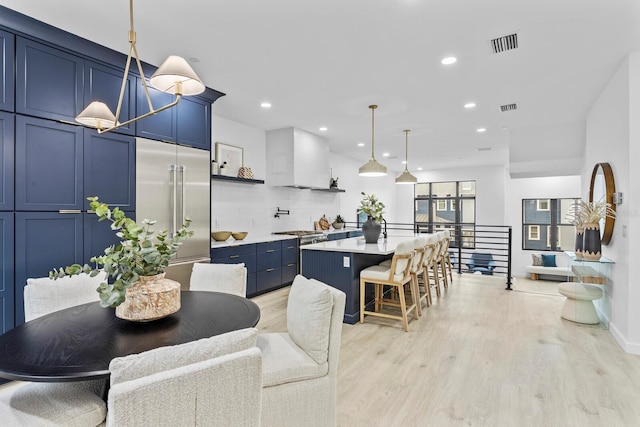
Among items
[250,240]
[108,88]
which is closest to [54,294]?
[108,88]

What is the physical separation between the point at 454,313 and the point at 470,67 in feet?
9.36

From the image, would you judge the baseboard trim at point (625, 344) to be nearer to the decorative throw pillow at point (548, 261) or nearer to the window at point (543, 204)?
the decorative throw pillow at point (548, 261)

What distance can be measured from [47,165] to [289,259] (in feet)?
11.9

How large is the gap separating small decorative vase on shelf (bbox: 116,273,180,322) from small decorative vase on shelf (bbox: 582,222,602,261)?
4180mm

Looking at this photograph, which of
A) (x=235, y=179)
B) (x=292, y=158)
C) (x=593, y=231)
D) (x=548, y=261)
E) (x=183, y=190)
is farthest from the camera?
(x=548, y=261)

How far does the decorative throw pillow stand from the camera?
383 inches

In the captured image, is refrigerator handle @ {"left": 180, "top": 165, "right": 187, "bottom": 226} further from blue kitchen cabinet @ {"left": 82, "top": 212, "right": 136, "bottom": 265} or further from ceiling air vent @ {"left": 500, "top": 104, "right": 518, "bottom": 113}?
ceiling air vent @ {"left": 500, "top": 104, "right": 518, "bottom": 113}

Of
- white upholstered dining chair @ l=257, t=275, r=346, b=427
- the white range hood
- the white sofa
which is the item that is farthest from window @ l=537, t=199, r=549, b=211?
white upholstered dining chair @ l=257, t=275, r=346, b=427

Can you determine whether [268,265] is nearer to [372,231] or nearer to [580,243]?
[372,231]

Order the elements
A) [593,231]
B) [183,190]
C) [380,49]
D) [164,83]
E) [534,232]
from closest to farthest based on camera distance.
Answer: [164,83] → [380,49] → [593,231] → [183,190] → [534,232]

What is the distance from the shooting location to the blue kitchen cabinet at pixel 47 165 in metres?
2.61

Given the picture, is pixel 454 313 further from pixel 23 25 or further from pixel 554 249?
pixel 554 249

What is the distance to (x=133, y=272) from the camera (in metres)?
1.61


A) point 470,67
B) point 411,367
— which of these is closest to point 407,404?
point 411,367
